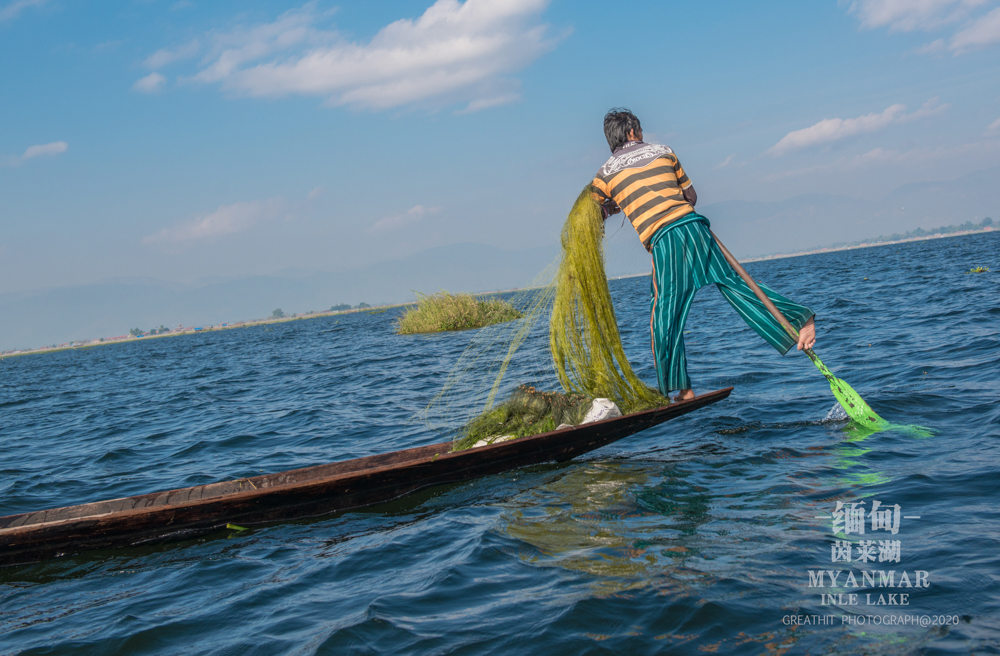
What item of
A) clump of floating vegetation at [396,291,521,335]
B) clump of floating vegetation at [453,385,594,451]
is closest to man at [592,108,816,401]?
clump of floating vegetation at [453,385,594,451]

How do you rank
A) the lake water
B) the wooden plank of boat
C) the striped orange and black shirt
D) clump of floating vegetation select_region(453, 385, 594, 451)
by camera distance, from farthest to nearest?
clump of floating vegetation select_region(453, 385, 594, 451), the striped orange and black shirt, the wooden plank of boat, the lake water

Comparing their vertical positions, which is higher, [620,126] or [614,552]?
[620,126]

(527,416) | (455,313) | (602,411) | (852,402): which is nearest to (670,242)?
(602,411)

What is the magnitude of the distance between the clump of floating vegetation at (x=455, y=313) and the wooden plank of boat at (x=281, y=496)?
20.3 meters

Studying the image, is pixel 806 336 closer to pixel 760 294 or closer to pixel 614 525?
pixel 760 294

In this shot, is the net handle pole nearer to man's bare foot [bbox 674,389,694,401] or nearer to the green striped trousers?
the green striped trousers

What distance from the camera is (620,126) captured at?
5.59 meters

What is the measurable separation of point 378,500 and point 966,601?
4.09m

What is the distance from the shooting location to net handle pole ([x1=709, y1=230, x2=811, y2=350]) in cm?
545

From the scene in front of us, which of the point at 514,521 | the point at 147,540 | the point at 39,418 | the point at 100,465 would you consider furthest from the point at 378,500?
the point at 39,418

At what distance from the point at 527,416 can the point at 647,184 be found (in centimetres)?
242

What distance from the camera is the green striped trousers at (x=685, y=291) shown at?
5.42 meters

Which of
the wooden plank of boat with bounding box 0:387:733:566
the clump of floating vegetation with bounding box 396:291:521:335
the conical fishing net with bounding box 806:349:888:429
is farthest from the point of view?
the clump of floating vegetation with bounding box 396:291:521:335

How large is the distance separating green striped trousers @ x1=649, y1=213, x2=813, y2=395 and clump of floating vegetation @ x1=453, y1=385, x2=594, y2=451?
899mm
